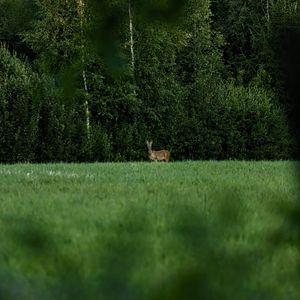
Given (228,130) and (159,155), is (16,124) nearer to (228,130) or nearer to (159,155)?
(159,155)

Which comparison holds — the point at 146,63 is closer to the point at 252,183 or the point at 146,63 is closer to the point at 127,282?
the point at 127,282

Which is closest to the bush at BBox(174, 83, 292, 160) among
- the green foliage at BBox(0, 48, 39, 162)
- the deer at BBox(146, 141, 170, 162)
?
the deer at BBox(146, 141, 170, 162)

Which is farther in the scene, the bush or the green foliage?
the bush

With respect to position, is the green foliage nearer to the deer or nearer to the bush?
the deer

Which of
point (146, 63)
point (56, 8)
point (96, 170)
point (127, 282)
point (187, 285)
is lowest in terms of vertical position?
point (96, 170)

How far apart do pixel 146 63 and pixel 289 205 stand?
71 cm

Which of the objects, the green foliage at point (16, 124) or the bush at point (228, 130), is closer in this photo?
the green foliage at point (16, 124)

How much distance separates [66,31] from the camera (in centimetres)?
176

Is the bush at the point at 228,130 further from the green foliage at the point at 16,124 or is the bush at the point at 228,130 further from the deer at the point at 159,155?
the green foliage at the point at 16,124

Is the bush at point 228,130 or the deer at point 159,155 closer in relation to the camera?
the deer at point 159,155

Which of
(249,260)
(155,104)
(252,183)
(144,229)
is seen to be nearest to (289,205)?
(249,260)

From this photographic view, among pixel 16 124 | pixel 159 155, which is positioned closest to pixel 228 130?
pixel 159 155

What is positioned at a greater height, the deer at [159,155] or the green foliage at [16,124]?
the green foliage at [16,124]

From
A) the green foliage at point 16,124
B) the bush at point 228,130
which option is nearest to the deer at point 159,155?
the bush at point 228,130
